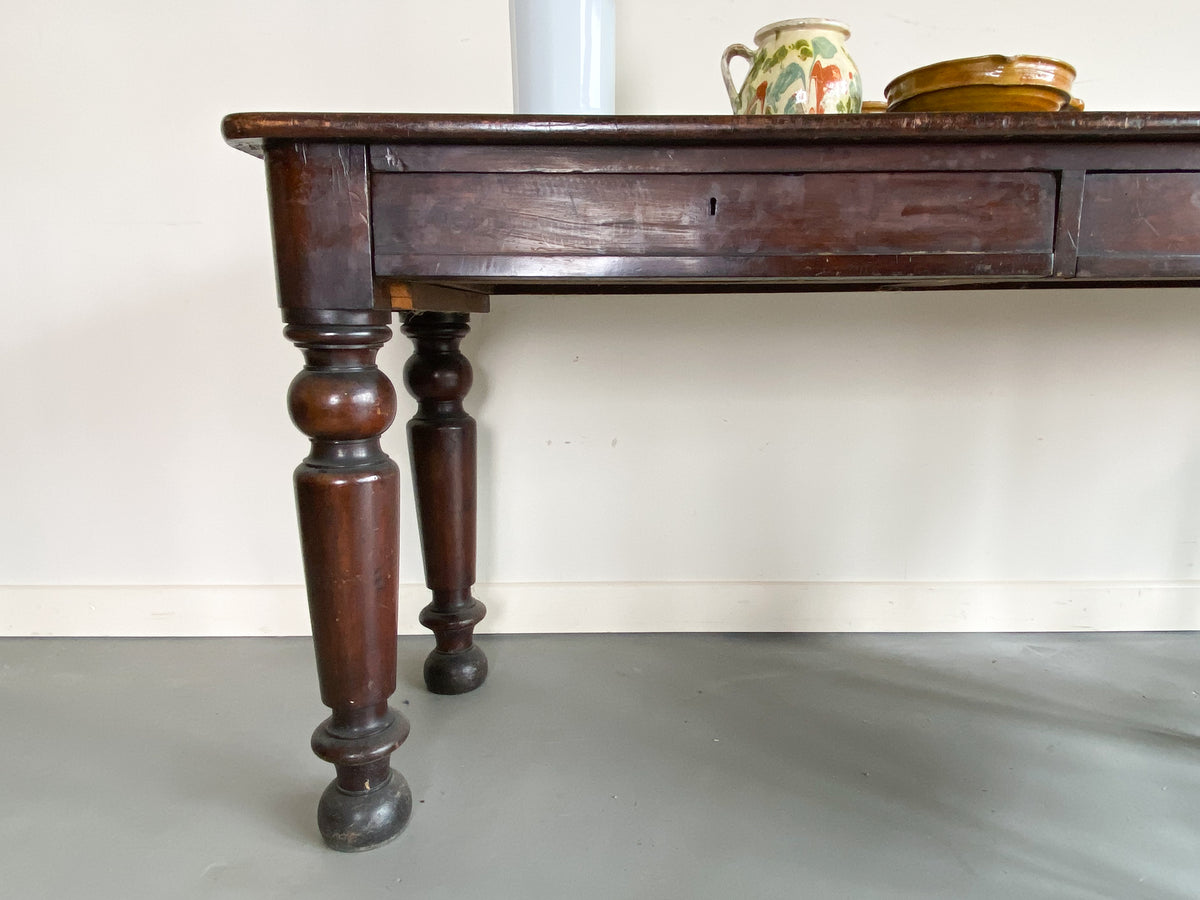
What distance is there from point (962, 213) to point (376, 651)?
26.0 inches

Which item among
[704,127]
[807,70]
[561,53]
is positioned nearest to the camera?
[704,127]

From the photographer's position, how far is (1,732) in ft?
3.43

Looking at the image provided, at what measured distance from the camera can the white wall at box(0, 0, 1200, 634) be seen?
1250mm

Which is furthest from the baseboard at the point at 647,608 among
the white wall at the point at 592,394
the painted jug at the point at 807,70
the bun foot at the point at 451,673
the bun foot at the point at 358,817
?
the painted jug at the point at 807,70

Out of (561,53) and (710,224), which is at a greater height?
(561,53)

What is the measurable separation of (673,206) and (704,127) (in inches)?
2.7

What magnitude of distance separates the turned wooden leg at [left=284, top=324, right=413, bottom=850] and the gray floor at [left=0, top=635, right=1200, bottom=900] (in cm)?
12

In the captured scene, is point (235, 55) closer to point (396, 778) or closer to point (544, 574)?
point (544, 574)

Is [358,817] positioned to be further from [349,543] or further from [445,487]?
[445,487]

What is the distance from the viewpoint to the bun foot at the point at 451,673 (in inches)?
44.9

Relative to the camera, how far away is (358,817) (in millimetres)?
803

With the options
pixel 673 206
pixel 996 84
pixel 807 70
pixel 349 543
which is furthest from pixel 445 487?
pixel 996 84

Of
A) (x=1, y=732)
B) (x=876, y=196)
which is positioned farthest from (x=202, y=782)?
(x=876, y=196)

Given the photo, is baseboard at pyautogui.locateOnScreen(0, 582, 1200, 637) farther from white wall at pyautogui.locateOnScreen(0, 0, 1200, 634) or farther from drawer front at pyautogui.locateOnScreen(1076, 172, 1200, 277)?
drawer front at pyautogui.locateOnScreen(1076, 172, 1200, 277)
